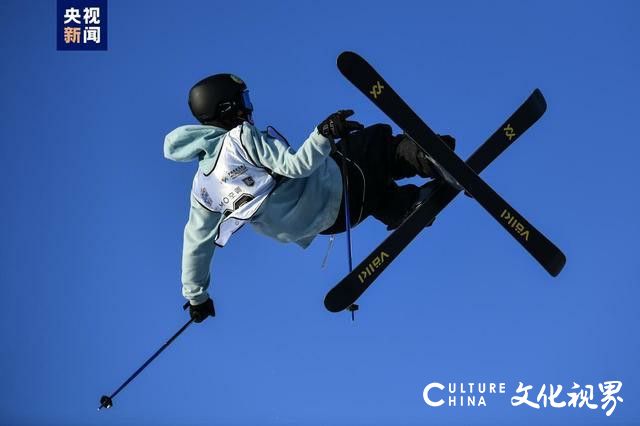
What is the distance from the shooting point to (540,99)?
7.48 meters

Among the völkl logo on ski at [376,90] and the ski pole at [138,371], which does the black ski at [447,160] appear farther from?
the ski pole at [138,371]

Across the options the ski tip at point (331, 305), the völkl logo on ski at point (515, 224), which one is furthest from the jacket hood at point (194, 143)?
the völkl logo on ski at point (515, 224)

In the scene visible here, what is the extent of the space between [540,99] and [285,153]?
2.30 m

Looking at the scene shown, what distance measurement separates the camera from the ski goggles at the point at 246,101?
657 cm

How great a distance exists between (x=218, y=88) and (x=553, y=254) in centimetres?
259

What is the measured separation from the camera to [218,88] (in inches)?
256

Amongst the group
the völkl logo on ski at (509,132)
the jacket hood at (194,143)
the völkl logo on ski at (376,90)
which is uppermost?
the völkl logo on ski at (509,132)

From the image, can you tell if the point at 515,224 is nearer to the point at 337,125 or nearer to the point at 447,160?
the point at 447,160

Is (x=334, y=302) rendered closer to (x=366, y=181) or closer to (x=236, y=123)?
(x=366, y=181)

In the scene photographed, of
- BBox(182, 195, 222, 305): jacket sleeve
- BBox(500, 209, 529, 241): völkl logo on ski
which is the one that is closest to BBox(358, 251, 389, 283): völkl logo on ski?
BBox(500, 209, 529, 241): völkl logo on ski

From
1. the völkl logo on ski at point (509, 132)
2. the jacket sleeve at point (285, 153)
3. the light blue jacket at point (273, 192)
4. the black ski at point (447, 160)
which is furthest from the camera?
the völkl logo on ski at point (509, 132)

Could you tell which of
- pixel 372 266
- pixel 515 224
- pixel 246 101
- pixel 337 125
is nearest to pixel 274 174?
pixel 246 101

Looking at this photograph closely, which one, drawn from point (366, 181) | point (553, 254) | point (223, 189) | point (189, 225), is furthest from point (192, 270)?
point (553, 254)

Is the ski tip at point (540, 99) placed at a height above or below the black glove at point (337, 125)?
above
